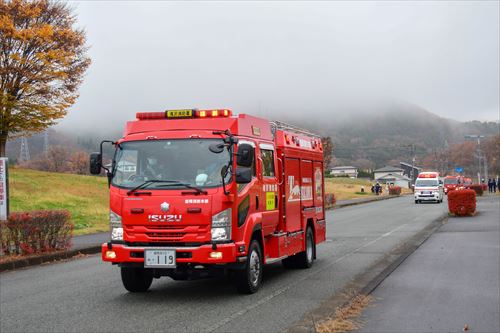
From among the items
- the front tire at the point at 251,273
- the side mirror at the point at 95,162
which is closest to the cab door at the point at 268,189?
the front tire at the point at 251,273

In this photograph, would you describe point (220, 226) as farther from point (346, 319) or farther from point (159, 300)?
point (346, 319)

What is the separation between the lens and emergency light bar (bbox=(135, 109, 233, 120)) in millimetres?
8539

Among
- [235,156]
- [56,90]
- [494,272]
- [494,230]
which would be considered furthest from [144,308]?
[56,90]

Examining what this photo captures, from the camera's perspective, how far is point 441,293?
8.28m

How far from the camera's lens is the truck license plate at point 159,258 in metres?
7.73

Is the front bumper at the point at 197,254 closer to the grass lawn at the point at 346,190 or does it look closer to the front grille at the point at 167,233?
the front grille at the point at 167,233

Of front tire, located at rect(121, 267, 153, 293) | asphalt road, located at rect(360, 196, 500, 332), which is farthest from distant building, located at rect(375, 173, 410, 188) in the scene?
front tire, located at rect(121, 267, 153, 293)

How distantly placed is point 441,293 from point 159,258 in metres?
4.12

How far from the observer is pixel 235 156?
26.7 ft

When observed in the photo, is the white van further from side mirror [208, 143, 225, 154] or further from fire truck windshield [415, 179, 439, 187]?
side mirror [208, 143, 225, 154]

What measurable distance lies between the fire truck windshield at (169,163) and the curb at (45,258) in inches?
217

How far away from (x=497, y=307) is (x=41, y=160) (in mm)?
81250

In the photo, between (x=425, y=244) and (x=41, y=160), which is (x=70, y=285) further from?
(x=41, y=160)

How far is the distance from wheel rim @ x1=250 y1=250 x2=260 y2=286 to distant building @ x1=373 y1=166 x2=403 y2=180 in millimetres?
141882
